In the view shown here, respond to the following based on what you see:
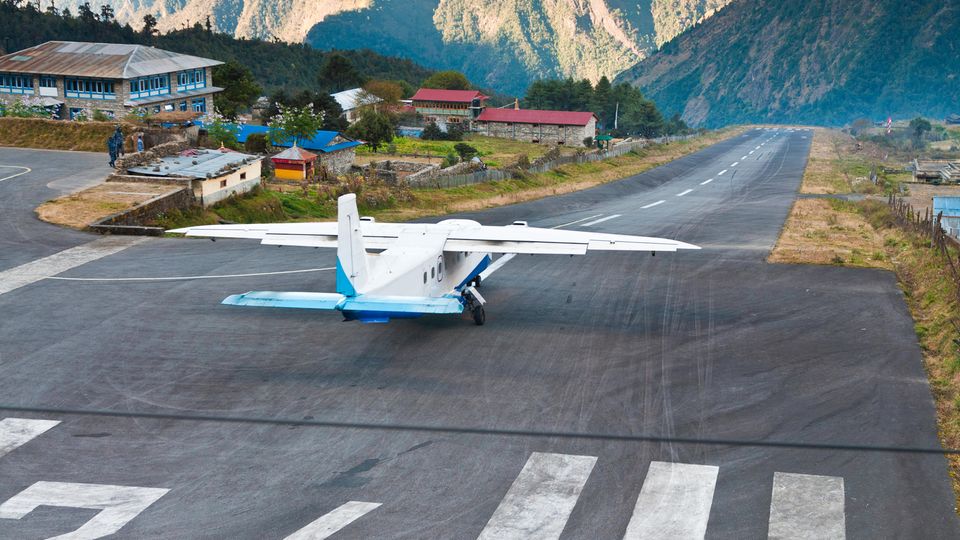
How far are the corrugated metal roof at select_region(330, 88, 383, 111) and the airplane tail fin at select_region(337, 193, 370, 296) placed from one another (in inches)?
4218

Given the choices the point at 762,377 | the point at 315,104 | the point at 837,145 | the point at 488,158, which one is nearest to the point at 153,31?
the point at 315,104

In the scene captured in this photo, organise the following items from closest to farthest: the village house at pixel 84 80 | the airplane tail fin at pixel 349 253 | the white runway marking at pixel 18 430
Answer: the white runway marking at pixel 18 430
the airplane tail fin at pixel 349 253
the village house at pixel 84 80

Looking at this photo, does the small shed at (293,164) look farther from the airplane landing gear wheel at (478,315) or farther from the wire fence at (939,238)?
the airplane landing gear wheel at (478,315)

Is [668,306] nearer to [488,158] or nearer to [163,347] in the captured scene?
[163,347]

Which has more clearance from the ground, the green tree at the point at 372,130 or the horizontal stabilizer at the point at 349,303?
the green tree at the point at 372,130

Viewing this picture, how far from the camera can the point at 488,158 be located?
346ft

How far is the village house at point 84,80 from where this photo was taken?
304 ft

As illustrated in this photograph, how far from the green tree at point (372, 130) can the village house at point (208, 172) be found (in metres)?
46.6

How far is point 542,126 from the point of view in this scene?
133 m

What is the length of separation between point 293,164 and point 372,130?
3175 cm

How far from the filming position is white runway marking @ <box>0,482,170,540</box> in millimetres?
18750

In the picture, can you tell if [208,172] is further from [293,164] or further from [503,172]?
[503,172]

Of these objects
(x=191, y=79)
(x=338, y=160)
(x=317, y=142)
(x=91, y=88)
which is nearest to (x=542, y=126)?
(x=191, y=79)

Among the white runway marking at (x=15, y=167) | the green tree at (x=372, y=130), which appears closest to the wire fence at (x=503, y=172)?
the green tree at (x=372, y=130)
